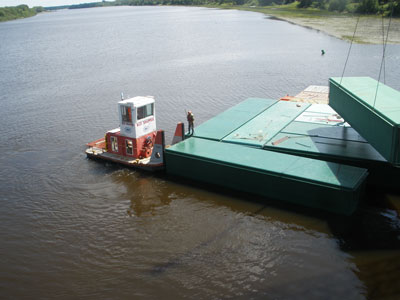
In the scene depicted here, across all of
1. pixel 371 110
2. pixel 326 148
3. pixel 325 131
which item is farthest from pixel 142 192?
pixel 371 110

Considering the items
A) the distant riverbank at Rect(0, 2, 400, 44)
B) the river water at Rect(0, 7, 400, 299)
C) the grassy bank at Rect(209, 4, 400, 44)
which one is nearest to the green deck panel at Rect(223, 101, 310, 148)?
the river water at Rect(0, 7, 400, 299)

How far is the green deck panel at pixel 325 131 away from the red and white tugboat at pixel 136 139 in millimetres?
7075

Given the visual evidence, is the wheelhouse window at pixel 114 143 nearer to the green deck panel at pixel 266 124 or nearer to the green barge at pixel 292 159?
the green barge at pixel 292 159

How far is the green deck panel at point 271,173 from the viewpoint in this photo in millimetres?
14453

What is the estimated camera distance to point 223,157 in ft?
56.3

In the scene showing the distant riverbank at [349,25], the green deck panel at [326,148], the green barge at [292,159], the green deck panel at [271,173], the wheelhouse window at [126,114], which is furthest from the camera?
the distant riverbank at [349,25]

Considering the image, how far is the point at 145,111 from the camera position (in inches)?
783

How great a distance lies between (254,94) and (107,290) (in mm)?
27110

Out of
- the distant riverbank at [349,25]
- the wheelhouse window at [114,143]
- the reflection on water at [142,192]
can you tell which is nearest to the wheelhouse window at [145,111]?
the wheelhouse window at [114,143]

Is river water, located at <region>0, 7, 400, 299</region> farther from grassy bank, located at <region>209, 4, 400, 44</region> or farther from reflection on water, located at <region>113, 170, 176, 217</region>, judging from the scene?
grassy bank, located at <region>209, 4, 400, 44</region>

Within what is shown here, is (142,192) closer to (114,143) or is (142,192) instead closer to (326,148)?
(114,143)

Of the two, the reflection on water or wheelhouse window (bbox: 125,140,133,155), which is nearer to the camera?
the reflection on water

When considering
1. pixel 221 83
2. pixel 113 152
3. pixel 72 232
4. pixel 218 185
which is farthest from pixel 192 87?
pixel 72 232

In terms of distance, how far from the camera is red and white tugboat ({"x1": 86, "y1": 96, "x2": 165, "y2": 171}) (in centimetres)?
1928
